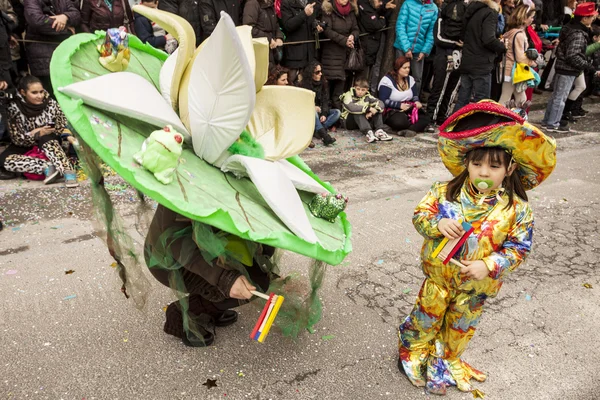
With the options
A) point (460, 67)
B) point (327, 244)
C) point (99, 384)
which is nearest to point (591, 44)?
point (460, 67)

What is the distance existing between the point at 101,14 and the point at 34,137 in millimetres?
1624

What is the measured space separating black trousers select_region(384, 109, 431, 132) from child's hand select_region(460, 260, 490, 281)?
5367 millimetres

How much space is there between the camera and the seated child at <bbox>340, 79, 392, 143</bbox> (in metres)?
6.79

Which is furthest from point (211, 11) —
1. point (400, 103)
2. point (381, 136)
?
point (400, 103)

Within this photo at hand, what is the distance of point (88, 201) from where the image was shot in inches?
161

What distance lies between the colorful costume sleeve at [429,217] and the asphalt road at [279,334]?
0.80 m

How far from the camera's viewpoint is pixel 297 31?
256 inches

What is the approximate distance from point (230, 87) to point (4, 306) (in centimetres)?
200

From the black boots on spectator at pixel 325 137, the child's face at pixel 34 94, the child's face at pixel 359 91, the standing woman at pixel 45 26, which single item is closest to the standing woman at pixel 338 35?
the child's face at pixel 359 91

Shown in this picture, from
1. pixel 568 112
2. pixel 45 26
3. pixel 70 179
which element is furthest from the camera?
pixel 568 112

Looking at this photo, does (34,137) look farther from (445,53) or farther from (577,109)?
(577,109)

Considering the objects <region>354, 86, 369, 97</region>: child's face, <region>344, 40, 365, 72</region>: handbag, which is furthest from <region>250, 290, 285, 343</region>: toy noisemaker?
<region>344, 40, 365, 72</region>: handbag

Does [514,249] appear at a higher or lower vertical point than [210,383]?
higher

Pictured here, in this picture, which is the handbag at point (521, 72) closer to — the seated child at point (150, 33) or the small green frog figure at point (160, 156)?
the seated child at point (150, 33)
